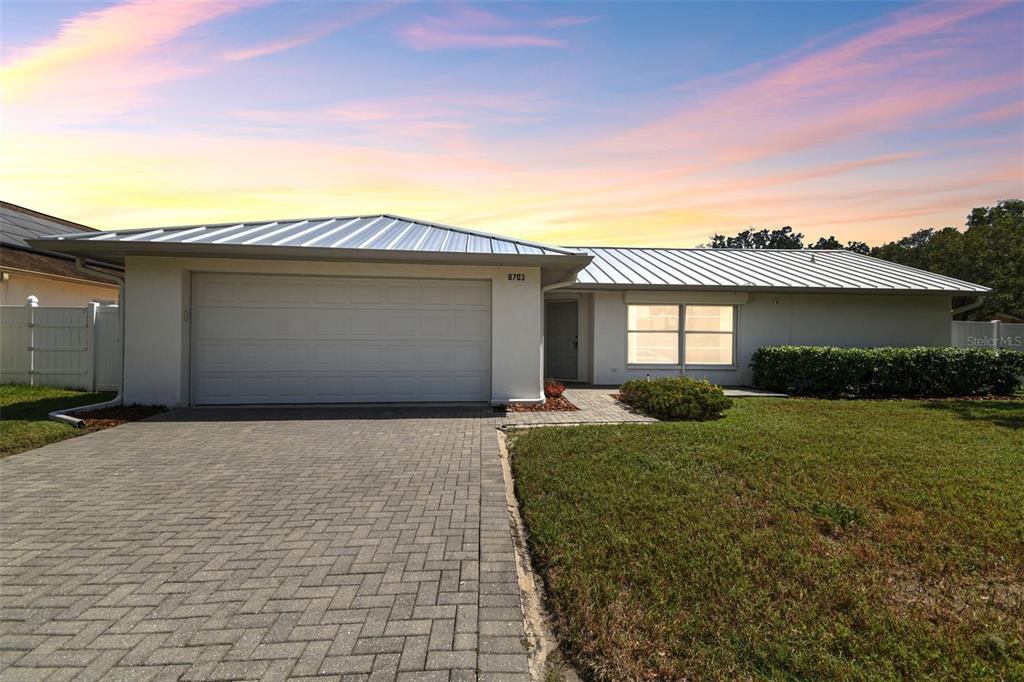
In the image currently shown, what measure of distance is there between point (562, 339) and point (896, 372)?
809 cm

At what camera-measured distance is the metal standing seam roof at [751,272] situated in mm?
13281

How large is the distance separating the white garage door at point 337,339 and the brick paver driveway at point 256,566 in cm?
326

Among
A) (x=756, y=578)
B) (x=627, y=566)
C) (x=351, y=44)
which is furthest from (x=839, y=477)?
(x=351, y=44)

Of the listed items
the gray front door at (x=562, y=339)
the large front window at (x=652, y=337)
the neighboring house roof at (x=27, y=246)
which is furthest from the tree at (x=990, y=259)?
the neighboring house roof at (x=27, y=246)

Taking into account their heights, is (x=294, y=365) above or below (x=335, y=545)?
above

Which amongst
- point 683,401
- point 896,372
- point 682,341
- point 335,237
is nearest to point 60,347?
point 335,237

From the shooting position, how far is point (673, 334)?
13.7 metres

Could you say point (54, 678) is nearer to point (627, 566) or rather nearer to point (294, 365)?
point (627, 566)

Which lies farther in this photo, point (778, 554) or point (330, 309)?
point (330, 309)

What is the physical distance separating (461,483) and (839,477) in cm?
398

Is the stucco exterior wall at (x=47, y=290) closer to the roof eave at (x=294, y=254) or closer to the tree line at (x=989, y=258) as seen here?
the roof eave at (x=294, y=254)

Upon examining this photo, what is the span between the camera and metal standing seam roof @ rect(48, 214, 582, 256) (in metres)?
8.56

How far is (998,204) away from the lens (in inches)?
1395

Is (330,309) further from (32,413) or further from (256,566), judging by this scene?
(256,566)
